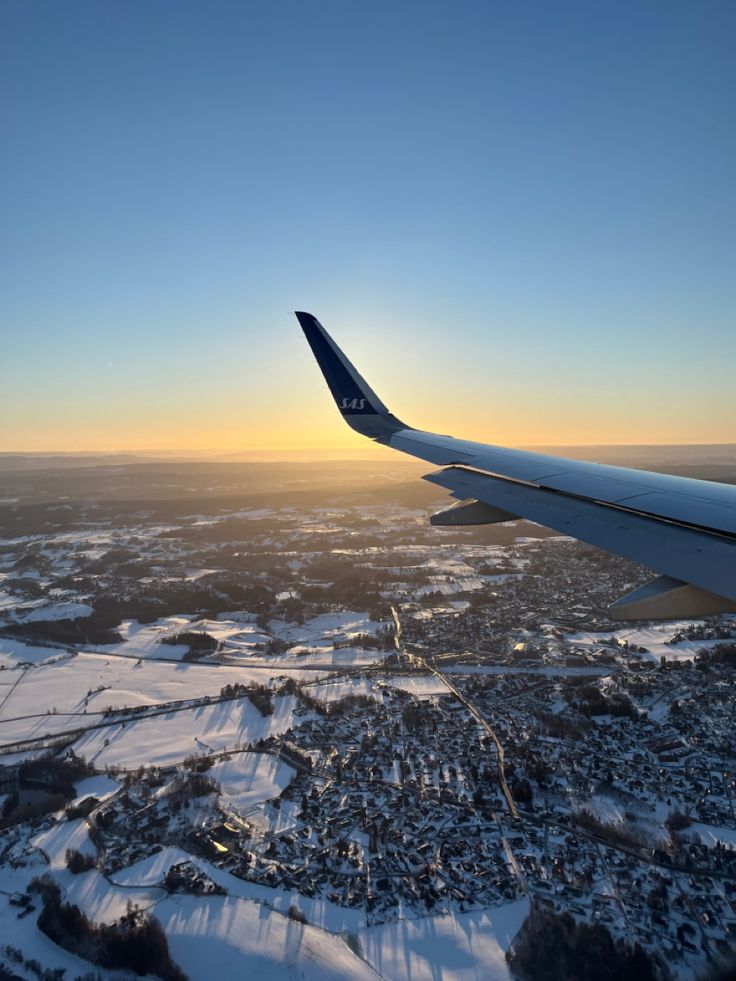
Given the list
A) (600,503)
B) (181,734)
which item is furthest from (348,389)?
(181,734)

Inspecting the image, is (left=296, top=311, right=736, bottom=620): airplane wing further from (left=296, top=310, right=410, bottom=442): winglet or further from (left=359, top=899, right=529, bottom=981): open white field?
(left=359, top=899, right=529, bottom=981): open white field

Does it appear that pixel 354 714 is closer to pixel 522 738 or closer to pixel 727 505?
pixel 522 738

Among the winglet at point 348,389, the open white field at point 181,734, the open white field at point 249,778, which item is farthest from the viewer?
the open white field at point 181,734

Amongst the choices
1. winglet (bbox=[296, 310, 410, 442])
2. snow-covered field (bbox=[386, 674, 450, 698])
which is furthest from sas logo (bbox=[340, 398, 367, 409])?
snow-covered field (bbox=[386, 674, 450, 698])

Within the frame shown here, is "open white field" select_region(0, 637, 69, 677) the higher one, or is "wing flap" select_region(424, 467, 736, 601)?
"wing flap" select_region(424, 467, 736, 601)

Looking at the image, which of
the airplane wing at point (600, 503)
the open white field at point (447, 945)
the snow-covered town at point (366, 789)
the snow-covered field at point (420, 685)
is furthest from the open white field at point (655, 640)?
the airplane wing at point (600, 503)

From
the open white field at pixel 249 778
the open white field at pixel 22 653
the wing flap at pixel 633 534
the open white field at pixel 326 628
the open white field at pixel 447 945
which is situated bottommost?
the open white field at pixel 326 628

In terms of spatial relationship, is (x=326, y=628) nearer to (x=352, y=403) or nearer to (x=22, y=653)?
(x=22, y=653)

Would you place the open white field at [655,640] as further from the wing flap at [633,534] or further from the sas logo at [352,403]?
the wing flap at [633,534]
